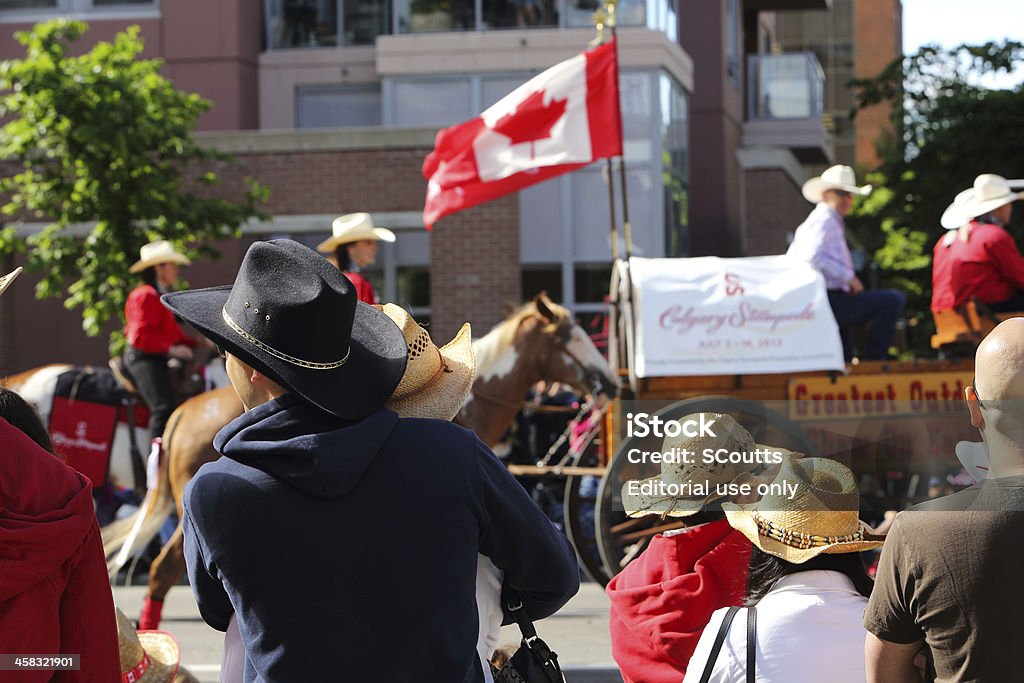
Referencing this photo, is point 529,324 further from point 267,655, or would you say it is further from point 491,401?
point 267,655

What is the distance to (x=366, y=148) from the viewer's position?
62.8ft

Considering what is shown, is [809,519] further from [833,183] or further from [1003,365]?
[833,183]

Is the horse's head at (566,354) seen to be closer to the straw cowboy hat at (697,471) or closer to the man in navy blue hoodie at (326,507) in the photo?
the straw cowboy hat at (697,471)

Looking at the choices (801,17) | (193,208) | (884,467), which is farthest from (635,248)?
(801,17)

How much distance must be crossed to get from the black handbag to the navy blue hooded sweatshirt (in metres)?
0.27

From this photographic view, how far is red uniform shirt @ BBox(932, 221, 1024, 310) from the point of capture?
8.56m

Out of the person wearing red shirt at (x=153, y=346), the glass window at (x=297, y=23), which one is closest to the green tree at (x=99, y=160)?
the person wearing red shirt at (x=153, y=346)

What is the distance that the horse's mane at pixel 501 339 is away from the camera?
31.2 ft

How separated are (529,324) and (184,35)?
14.0m

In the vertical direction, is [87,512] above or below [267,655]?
above

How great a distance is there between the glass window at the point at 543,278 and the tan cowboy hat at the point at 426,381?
705 inches

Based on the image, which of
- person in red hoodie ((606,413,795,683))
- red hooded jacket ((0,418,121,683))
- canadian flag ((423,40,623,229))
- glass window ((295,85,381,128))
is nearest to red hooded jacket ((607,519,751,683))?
person in red hoodie ((606,413,795,683))

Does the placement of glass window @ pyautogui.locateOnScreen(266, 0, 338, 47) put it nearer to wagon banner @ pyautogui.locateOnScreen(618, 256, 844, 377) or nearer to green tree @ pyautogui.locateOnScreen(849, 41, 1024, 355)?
green tree @ pyautogui.locateOnScreen(849, 41, 1024, 355)

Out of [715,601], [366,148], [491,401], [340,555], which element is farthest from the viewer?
[366,148]
